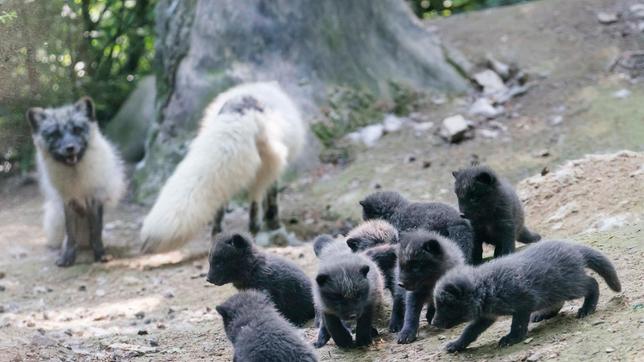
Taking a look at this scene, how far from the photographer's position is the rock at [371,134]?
500 inches

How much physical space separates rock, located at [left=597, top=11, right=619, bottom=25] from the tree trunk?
2.40m

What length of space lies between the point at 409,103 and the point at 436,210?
254 inches

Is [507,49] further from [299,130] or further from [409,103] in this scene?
[299,130]

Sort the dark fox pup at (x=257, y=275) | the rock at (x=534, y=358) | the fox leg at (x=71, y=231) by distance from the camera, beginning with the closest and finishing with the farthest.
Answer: the rock at (x=534, y=358) → the dark fox pup at (x=257, y=275) → the fox leg at (x=71, y=231)

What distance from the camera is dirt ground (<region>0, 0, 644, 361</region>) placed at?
5.84 m

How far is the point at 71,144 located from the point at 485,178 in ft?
18.7

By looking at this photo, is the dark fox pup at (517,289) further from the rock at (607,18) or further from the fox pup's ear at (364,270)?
the rock at (607,18)

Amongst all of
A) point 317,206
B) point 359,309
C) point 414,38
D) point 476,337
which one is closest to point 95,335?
point 359,309

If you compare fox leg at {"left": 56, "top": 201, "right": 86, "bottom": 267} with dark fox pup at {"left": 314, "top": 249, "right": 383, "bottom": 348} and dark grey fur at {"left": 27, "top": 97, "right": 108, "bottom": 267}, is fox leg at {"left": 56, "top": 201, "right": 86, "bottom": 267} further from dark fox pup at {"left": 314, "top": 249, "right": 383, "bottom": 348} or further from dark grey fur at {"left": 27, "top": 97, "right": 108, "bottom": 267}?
dark fox pup at {"left": 314, "top": 249, "right": 383, "bottom": 348}

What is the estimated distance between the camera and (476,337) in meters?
5.50

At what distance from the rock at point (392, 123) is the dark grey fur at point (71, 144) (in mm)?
4311

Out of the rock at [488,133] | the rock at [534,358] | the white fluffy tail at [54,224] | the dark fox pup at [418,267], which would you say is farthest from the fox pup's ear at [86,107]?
the rock at [534,358]

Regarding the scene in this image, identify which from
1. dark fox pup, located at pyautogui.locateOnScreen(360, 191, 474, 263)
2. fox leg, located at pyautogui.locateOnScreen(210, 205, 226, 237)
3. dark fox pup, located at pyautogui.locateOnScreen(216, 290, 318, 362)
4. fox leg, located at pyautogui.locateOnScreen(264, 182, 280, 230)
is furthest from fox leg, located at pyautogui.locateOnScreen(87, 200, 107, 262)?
dark fox pup, located at pyautogui.locateOnScreen(216, 290, 318, 362)

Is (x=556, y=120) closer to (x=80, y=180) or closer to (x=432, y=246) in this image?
(x=80, y=180)
